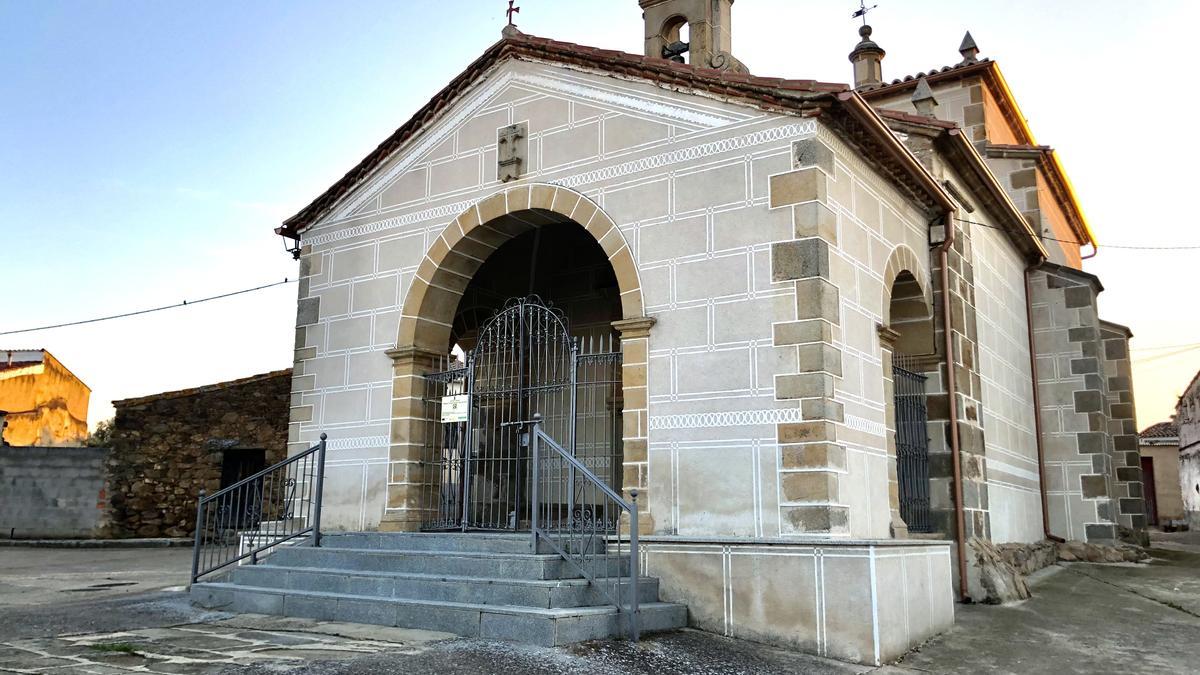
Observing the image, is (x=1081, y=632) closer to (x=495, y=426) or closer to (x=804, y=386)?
(x=804, y=386)

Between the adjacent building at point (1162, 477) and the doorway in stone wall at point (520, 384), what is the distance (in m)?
28.6

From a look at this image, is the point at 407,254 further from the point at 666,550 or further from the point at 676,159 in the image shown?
the point at 666,550

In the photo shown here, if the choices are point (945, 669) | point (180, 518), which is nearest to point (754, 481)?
point (945, 669)

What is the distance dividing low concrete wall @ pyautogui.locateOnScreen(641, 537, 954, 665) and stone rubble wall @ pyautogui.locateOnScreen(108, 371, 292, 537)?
479 inches

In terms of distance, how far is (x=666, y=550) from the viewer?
24.6ft

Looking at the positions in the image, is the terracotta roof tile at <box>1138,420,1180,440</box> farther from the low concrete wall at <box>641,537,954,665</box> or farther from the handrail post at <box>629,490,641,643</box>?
the handrail post at <box>629,490,641,643</box>

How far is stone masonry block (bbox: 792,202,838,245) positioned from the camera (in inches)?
293

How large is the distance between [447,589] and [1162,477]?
34917 mm

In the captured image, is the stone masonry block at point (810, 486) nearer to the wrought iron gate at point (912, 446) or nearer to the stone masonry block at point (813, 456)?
the stone masonry block at point (813, 456)

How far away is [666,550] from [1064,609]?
15.5 ft

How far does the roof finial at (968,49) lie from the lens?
1530 centimetres

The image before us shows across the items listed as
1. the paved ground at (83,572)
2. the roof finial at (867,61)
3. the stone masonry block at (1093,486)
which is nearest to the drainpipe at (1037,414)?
the stone masonry block at (1093,486)

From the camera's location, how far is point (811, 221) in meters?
7.45

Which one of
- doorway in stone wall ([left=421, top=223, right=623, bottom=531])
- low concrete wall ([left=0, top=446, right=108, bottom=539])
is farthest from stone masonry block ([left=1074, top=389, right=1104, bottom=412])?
low concrete wall ([left=0, top=446, right=108, bottom=539])
